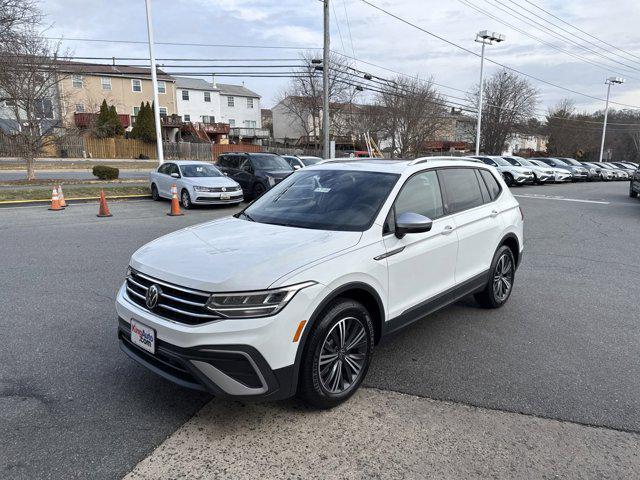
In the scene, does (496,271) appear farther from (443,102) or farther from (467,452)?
(443,102)

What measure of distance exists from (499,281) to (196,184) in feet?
34.7

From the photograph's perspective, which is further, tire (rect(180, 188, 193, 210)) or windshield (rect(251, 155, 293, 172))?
windshield (rect(251, 155, 293, 172))

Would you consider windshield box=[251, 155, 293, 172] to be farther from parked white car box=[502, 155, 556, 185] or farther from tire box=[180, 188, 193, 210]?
parked white car box=[502, 155, 556, 185]

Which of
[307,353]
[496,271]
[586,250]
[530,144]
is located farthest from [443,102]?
[530,144]

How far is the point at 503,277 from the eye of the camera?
5422 mm

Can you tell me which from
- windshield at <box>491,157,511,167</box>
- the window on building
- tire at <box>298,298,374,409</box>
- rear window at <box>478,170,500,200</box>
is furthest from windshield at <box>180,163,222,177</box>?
the window on building

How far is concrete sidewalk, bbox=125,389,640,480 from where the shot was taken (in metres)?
2.62

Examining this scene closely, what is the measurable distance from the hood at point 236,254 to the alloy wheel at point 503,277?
261 centimetres

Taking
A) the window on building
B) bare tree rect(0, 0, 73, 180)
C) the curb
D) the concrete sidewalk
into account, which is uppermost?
the window on building

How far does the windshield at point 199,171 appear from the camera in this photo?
583 inches

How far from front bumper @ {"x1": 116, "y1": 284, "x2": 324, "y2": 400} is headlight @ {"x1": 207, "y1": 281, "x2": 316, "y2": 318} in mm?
38

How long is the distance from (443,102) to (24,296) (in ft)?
144

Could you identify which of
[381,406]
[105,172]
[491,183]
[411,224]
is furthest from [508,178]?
[381,406]

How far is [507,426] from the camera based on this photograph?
→ 306 cm
